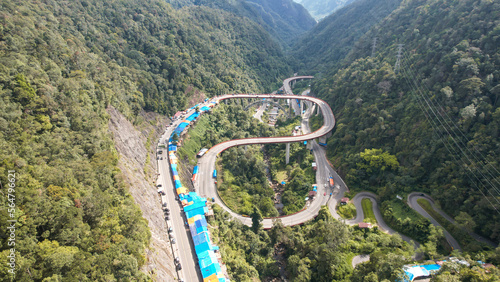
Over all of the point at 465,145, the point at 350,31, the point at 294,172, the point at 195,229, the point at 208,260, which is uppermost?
the point at 350,31

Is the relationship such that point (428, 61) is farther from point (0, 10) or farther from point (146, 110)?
point (0, 10)

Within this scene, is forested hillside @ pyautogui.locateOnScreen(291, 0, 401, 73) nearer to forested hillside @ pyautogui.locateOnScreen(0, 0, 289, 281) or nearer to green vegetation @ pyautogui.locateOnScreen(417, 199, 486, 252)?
forested hillside @ pyautogui.locateOnScreen(0, 0, 289, 281)

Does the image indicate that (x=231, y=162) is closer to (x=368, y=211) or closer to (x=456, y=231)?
(x=368, y=211)

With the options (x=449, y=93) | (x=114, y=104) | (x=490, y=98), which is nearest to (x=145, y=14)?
(x=114, y=104)

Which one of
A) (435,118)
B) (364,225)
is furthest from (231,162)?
(435,118)

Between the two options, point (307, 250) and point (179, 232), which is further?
point (307, 250)

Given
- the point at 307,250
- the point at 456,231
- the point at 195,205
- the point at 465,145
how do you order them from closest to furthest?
1. the point at 456,231
2. the point at 307,250
3. the point at 465,145
4. the point at 195,205
